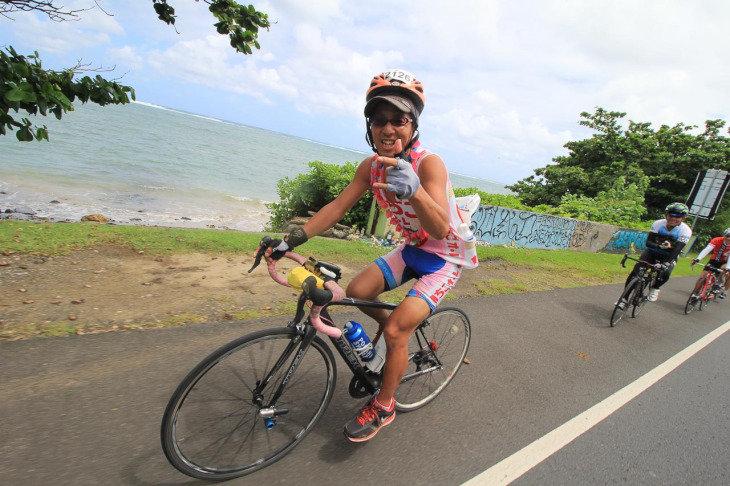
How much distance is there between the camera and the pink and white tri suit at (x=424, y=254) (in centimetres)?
243

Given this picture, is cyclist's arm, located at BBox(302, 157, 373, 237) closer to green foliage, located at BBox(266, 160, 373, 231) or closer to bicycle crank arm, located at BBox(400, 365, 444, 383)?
bicycle crank arm, located at BBox(400, 365, 444, 383)

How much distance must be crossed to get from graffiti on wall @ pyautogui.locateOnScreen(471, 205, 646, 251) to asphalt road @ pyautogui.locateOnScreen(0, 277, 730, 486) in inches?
292

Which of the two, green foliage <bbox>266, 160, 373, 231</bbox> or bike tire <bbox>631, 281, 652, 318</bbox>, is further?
green foliage <bbox>266, 160, 373, 231</bbox>

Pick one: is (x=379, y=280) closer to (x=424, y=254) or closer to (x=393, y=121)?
(x=424, y=254)

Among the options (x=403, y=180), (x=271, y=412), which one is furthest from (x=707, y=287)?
(x=271, y=412)

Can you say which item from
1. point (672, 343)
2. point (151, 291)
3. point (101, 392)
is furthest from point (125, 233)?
point (672, 343)

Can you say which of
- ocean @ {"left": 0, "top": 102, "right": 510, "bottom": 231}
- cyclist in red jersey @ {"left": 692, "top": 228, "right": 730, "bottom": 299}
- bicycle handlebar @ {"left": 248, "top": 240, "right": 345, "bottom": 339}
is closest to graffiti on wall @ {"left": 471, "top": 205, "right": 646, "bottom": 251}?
cyclist in red jersey @ {"left": 692, "top": 228, "right": 730, "bottom": 299}

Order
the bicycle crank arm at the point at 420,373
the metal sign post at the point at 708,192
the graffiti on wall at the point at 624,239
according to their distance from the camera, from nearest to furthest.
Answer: the bicycle crank arm at the point at 420,373, the graffiti on wall at the point at 624,239, the metal sign post at the point at 708,192

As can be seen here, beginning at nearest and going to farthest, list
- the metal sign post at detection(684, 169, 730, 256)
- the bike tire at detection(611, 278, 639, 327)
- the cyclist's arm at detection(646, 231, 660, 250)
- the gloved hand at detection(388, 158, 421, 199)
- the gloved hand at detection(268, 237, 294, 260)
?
the gloved hand at detection(388, 158, 421, 199) → the gloved hand at detection(268, 237, 294, 260) → the bike tire at detection(611, 278, 639, 327) → the cyclist's arm at detection(646, 231, 660, 250) → the metal sign post at detection(684, 169, 730, 256)

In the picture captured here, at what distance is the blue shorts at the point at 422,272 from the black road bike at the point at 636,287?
200 inches

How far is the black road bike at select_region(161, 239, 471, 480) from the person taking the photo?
1.94 metres

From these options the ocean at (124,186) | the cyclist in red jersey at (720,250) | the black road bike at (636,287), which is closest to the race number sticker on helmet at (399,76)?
the black road bike at (636,287)

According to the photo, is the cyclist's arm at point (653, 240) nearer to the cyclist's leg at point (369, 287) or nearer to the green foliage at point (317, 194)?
the green foliage at point (317, 194)

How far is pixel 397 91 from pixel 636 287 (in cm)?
640
